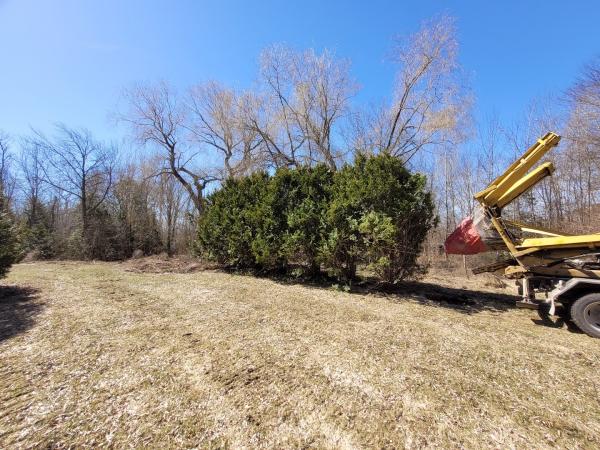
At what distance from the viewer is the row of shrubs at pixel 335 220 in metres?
5.93

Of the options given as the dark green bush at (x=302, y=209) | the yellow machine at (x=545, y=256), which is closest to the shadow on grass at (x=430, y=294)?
the dark green bush at (x=302, y=209)

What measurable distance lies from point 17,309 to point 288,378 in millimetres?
4951

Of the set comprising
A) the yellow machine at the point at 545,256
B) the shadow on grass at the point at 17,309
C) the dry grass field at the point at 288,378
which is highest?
the yellow machine at the point at 545,256

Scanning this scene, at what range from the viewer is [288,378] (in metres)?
2.69

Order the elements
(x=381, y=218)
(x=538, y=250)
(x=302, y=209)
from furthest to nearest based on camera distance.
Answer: (x=302, y=209), (x=381, y=218), (x=538, y=250)

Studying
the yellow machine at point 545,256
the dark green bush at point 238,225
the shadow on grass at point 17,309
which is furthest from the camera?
the dark green bush at point 238,225

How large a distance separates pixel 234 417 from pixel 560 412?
97.4 inches

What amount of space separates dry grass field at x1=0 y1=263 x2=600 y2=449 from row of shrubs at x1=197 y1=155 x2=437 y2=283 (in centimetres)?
155

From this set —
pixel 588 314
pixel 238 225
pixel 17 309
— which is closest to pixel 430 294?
pixel 588 314

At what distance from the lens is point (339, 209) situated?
20.5 ft

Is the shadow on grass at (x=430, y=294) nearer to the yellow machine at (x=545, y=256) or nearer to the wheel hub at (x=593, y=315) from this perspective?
the yellow machine at (x=545, y=256)

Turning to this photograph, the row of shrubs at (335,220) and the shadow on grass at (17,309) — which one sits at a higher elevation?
the row of shrubs at (335,220)

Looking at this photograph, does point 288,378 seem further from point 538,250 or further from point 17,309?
point 17,309

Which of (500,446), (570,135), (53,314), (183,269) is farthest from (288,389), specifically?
(570,135)
